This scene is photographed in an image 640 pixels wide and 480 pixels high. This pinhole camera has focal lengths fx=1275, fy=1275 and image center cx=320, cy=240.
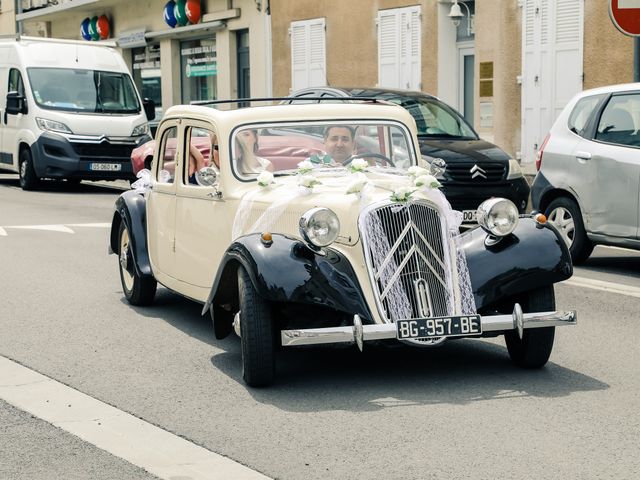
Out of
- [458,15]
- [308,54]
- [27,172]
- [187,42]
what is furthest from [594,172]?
[187,42]

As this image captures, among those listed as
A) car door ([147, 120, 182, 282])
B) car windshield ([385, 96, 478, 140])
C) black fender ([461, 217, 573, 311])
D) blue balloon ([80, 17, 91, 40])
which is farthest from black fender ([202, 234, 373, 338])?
blue balloon ([80, 17, 91, 40])

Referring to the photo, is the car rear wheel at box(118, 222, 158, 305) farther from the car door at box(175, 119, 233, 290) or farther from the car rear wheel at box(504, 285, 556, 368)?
the car rear wheel at box(504, 285, 556, 368)

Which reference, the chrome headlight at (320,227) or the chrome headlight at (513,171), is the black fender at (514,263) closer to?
the chrome headlight at (320,227)

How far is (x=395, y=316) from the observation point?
6.79 metres

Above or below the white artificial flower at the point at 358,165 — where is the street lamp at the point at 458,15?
above

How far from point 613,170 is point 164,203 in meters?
4.42

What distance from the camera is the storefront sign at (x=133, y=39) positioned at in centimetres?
4078

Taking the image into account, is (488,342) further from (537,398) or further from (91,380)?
(91,380)

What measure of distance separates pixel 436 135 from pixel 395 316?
8776 millimetres

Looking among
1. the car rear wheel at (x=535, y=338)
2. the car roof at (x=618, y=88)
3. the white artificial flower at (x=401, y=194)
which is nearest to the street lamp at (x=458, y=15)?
the car roof at (x=618, y=88)

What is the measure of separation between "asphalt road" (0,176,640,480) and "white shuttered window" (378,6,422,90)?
1721 centimetres

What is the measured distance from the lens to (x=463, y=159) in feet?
46.7

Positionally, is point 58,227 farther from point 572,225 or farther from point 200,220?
point 200,220

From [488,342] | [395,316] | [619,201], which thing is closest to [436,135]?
[619,201]
